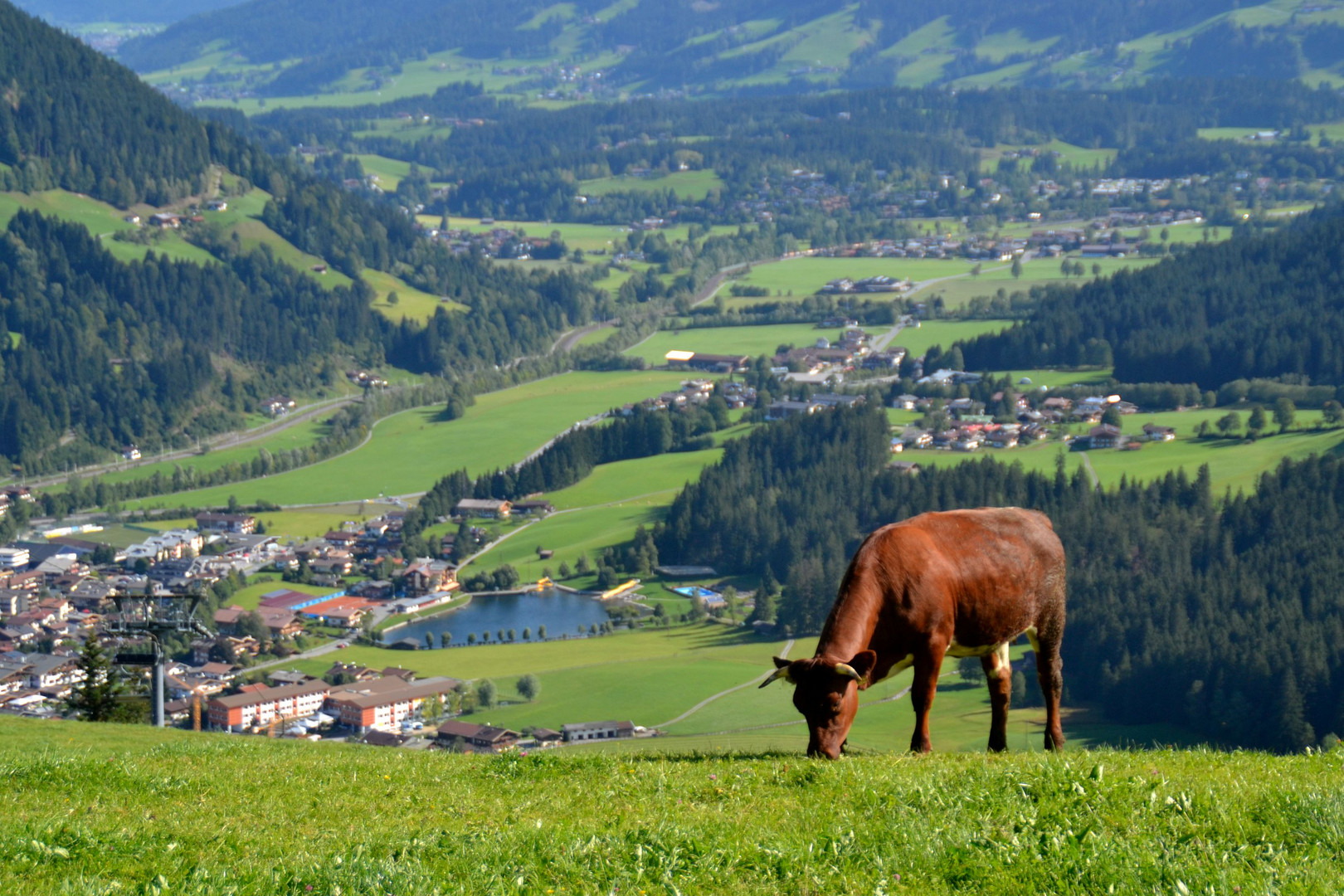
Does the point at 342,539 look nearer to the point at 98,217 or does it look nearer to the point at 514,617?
the point at 514,617

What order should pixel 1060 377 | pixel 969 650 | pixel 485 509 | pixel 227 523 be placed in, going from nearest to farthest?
1. pixel 969 650
2. pixel 227 523
3. pixel 485 509
4. pixel 1060 377

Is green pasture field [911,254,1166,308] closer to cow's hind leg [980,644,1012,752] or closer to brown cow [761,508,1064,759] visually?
brown cow [761,508,1064,759]

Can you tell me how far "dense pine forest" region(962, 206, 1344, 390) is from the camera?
406 ft

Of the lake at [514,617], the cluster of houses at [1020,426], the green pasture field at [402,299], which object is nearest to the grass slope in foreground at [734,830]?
the lake at [514,617]

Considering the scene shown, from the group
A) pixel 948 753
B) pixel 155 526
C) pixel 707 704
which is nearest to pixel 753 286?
pixel 155 526

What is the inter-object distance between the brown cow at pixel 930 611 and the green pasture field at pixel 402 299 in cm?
16560

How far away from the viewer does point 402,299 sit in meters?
186

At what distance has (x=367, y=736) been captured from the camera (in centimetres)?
5609

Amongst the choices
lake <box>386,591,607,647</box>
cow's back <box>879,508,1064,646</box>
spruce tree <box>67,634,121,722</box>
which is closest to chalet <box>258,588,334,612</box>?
lake <box>386,591,607,647</box>

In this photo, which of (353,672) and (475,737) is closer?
(475,737)

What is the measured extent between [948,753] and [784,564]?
7481 centimetres

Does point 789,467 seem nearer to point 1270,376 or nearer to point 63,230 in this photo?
point 1270,376

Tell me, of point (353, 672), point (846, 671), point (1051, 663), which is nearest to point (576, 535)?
point (353, 672)

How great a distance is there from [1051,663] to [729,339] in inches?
5697
